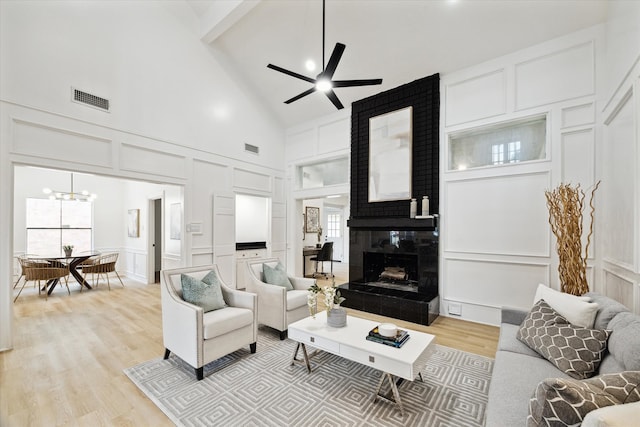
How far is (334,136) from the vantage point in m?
5.79

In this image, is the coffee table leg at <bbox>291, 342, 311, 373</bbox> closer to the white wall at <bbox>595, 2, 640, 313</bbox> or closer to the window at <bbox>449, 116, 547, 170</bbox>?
the white wall at <bbox>595, 2, 640, 313</bbox>

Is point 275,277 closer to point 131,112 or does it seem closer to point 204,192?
point 204,192

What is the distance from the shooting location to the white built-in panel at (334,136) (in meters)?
5.60

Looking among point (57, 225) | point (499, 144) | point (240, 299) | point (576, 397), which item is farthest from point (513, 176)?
point (57, 225)

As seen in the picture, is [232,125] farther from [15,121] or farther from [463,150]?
[463,150]

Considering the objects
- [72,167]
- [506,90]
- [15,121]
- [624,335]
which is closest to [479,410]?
[624,335]

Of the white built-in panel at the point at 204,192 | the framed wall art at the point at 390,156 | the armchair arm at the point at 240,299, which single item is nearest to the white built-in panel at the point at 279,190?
the white built-in panel at the point at 204,192

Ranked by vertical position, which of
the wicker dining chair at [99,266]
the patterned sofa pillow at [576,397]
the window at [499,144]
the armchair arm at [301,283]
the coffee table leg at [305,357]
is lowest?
the coffee table leg at [305,357]

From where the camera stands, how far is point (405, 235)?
4.64m

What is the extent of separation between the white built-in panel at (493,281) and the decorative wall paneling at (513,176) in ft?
0.04

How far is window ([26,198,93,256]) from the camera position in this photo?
6.30 metres

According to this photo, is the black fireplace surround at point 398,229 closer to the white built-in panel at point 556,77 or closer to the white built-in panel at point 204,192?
the white built-in panel at point 556,77

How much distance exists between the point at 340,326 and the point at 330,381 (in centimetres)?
46

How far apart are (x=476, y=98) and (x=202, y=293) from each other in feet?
14.5
